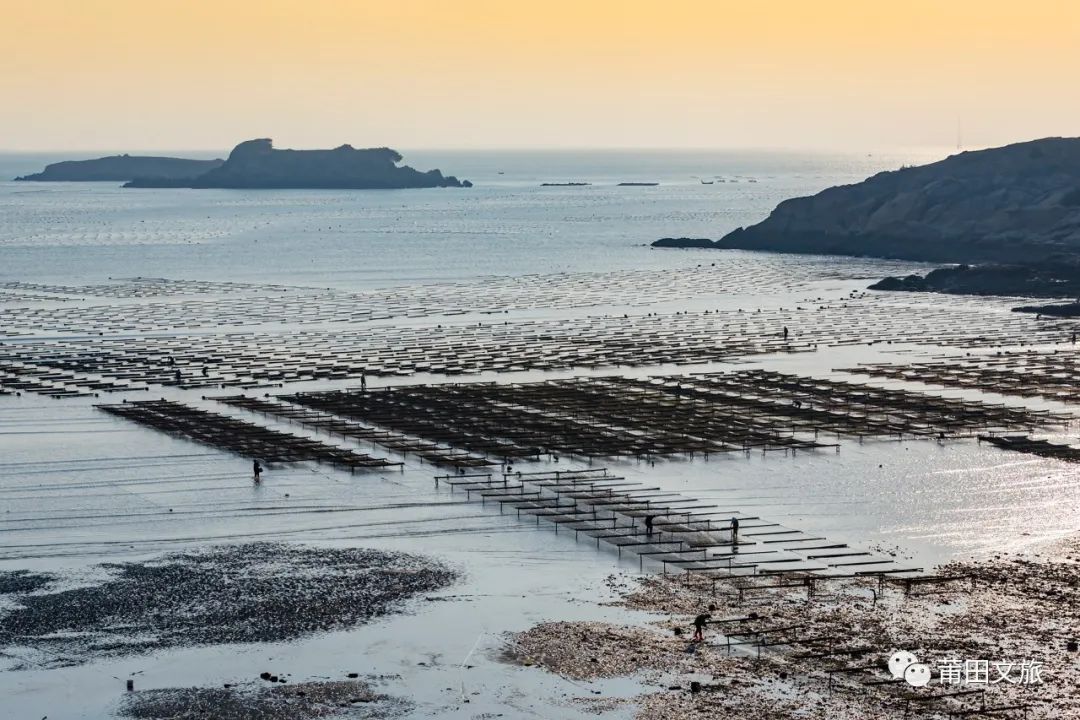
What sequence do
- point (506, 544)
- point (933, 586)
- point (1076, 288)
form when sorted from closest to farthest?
point (933, 586), point (506, 544), point (1076, 288)

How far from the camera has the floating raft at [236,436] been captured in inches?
2052

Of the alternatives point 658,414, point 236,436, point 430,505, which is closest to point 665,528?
point 430,505

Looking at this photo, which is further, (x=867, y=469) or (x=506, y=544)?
(x=867, y=469)

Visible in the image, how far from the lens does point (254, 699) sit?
30.7 m

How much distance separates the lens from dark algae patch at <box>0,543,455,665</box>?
34.1 m

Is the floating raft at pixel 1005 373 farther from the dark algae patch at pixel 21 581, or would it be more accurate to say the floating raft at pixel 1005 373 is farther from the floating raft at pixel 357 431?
the dark algae patch at pixel 21 581

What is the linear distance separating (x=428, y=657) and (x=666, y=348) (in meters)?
48.8

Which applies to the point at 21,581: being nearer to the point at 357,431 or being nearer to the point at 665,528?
the point at 665,528

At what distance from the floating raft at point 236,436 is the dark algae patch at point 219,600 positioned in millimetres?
10719

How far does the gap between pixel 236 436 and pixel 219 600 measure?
1987cm

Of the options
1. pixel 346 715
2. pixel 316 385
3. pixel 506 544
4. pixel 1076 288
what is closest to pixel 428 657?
pixel 346 715

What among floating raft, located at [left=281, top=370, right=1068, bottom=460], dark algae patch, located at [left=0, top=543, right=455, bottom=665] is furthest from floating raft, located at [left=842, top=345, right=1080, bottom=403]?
dark algae patch, located at [left=0, top=543, right=455, bottom=665]

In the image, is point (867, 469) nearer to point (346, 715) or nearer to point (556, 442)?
point (556, 442)

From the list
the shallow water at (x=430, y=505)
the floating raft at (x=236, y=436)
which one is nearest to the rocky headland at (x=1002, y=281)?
the shallow water at (x=430, y=505)
